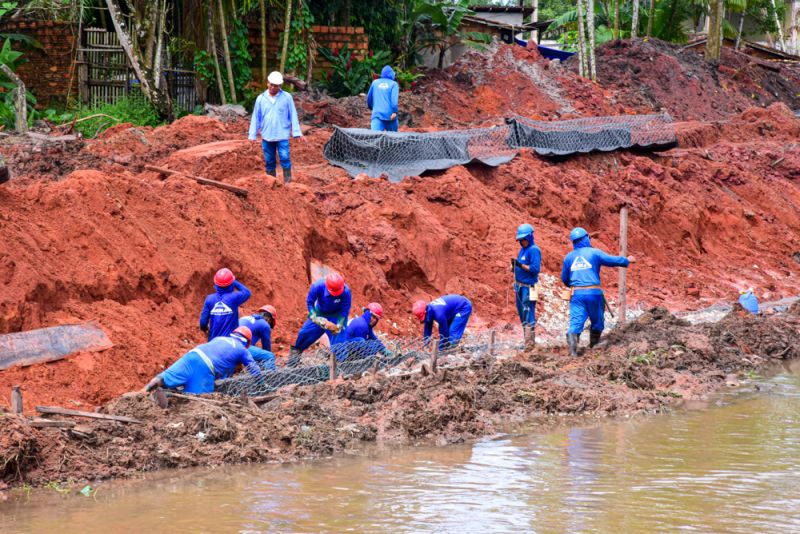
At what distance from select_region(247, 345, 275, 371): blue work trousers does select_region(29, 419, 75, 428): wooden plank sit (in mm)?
2470

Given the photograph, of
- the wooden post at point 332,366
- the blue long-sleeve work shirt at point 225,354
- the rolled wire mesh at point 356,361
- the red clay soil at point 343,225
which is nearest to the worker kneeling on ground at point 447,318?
the rolled wire mesh at point 356,361

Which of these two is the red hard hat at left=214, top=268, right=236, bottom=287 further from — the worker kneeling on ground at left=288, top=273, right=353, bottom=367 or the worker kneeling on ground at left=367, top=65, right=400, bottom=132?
the worker kneeling on ground at left=367, top=65, right=400, bottom=132

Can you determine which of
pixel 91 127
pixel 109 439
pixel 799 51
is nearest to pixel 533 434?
pixel 109 439

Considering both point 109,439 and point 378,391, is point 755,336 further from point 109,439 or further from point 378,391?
point 109,439

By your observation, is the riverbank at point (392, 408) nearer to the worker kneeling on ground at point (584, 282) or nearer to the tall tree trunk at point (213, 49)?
the worker kneeling on ground at point (584, 282)

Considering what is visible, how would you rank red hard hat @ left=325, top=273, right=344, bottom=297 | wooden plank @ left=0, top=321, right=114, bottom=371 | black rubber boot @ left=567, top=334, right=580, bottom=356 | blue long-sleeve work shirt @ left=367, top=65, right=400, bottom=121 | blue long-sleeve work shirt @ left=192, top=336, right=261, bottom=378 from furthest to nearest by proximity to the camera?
blue long-sleeve work shirt @ left=367, top=65, right=400, bottom=121 < black rubber boot @ left=567, top=334, right=580, bottom=356 < red hard hat @ left=325, top=273, right=344, bottom=297 < wooden plank @ left=0, top=321, right=114, bottom=371 < blue long-sleeve work shirt @ left=192, top=336, right=261, bottom=378

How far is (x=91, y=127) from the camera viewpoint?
19.4 m

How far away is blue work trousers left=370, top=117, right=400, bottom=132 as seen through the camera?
1778cm

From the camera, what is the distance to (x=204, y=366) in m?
9.21

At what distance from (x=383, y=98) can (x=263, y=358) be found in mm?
8239

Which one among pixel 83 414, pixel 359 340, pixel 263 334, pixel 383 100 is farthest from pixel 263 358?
pixel 383 100

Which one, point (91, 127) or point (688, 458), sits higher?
point (91, 127)

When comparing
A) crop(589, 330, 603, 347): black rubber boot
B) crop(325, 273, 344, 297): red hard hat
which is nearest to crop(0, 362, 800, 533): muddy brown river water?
crop(325, 273, 344, 297): red hard hat

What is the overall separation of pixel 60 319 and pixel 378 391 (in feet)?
11.0
